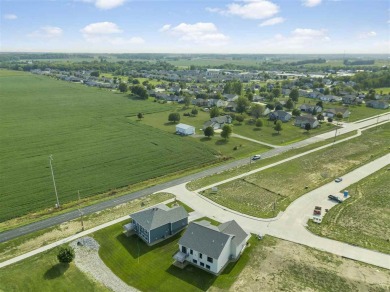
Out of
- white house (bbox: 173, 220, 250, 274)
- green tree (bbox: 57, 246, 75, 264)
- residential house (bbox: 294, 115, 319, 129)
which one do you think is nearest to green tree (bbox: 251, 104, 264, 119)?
residential house (bbox: 294, 115, 319, 129)

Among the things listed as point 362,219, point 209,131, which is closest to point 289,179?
point 362,219

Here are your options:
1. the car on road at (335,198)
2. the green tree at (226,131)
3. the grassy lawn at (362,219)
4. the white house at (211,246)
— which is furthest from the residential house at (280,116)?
the white house at (211,246)

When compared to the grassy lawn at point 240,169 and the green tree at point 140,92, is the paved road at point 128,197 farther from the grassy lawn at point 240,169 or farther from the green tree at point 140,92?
the green tree at point 140,92

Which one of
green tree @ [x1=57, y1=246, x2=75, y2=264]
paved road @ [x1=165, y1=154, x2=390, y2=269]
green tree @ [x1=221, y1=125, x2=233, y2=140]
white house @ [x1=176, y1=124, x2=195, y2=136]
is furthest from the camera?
white house @ [x1=176, y1=124, x2=195, y2=136]

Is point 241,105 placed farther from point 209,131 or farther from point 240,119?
point 209,131

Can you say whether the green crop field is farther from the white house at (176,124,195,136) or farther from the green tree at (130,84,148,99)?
→ the green tree at (130,84,148,99)

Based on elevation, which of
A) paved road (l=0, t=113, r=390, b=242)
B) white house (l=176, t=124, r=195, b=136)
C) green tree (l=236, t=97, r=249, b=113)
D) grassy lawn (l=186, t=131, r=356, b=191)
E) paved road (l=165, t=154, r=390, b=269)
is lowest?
paved road (l=165, t=154, r=390, b=269)

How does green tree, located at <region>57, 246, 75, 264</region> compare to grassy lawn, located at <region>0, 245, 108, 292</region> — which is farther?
green tree, located at <region>57, 246, 75, 264</region>

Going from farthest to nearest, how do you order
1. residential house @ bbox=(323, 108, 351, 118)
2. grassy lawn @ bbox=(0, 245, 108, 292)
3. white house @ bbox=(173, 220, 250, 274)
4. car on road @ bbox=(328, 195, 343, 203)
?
residential house @ bbox=(323, 108, 351, 118) < car on road @ bbox=(328, 195, 343, 203) < white house @ bbox=(173, 220, 250, 274) < grassy lawn @ bbox=(0, 245, 108, 292)
